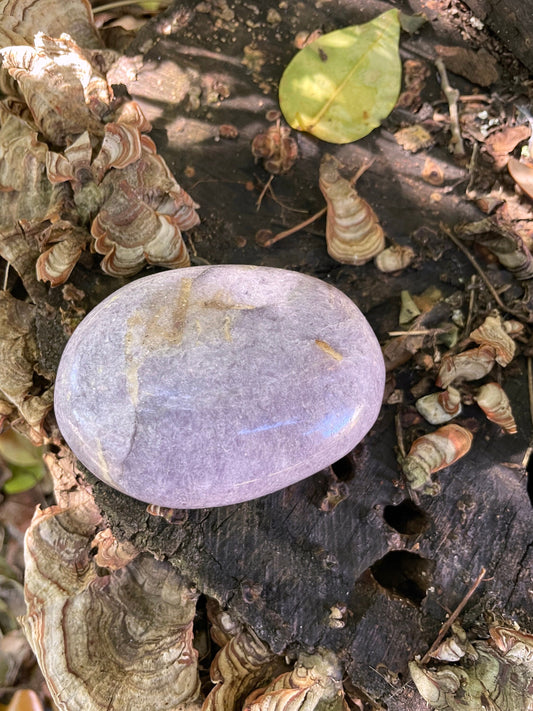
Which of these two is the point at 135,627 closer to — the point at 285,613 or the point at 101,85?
the point at 285,613

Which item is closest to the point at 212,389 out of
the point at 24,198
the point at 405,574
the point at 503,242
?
the point at 24,198

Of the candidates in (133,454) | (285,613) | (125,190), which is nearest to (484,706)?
(285,613)

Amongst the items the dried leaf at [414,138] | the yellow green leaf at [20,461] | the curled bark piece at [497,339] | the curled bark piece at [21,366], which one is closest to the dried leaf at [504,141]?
the dried leaf at [414,138]

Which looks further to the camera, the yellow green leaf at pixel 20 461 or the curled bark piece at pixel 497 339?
the yellow green leaf at pixel 20 461

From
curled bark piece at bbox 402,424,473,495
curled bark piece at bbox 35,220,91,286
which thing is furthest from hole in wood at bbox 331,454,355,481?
curled bark piece at bbox 35,220,91,286

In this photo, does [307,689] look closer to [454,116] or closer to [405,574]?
[405,574]

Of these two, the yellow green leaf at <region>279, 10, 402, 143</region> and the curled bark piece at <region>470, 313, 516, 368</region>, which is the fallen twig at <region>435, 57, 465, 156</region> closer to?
the yellow green leaf at <region>279, 10, 402, 143</region>

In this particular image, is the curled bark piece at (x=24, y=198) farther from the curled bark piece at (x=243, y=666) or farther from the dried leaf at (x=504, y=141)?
the dried leaf at (x=504, y=141)
